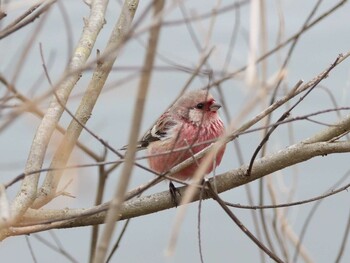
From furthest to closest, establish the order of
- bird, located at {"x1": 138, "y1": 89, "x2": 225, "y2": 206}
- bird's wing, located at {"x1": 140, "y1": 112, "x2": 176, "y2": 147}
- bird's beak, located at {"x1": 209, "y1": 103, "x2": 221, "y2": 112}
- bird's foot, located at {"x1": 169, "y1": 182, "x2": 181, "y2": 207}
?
bird's wing, located at {"x1": 140, "y1": 112, "x2": 176, "y2": 147} < bird's beak, located at {"x1": 209, "y1": 103, "x2": 221, "y2": 112} < bird, located at {"x1": 138, "y1": 89, "x2": 225, "y2": 206} < bird's foot, located at {"x1": 169, "y1": 182, "x2": 181, "y2": 207}

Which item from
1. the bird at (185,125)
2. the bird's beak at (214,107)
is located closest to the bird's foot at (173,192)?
the bird at (185,125)

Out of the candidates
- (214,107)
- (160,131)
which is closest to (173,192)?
(214,107)

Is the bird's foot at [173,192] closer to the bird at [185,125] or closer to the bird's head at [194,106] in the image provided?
the bird at [185,125]

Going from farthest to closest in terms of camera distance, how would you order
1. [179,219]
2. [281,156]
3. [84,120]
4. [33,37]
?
[84,120] < [281,156] < [33,37] < [179,219]

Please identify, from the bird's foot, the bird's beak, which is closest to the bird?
the bird's beak

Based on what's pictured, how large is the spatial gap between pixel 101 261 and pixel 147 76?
39cm

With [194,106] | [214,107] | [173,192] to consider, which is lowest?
[173,192]

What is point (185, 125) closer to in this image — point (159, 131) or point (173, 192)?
point (159, 131)

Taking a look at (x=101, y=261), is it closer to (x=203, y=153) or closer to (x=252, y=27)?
(x=252, y=27)

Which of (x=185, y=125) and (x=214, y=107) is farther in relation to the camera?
(x=185, y=125)

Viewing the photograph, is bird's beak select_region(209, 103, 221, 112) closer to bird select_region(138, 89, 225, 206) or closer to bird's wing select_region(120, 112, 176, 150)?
bird select_region(138, 89, 225, 206)

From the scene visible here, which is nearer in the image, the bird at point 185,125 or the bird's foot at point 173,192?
the bird's foot at point 173,192

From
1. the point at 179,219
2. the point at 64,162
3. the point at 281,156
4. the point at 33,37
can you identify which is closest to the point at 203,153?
the point at 281,156

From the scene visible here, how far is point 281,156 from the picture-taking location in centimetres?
307
